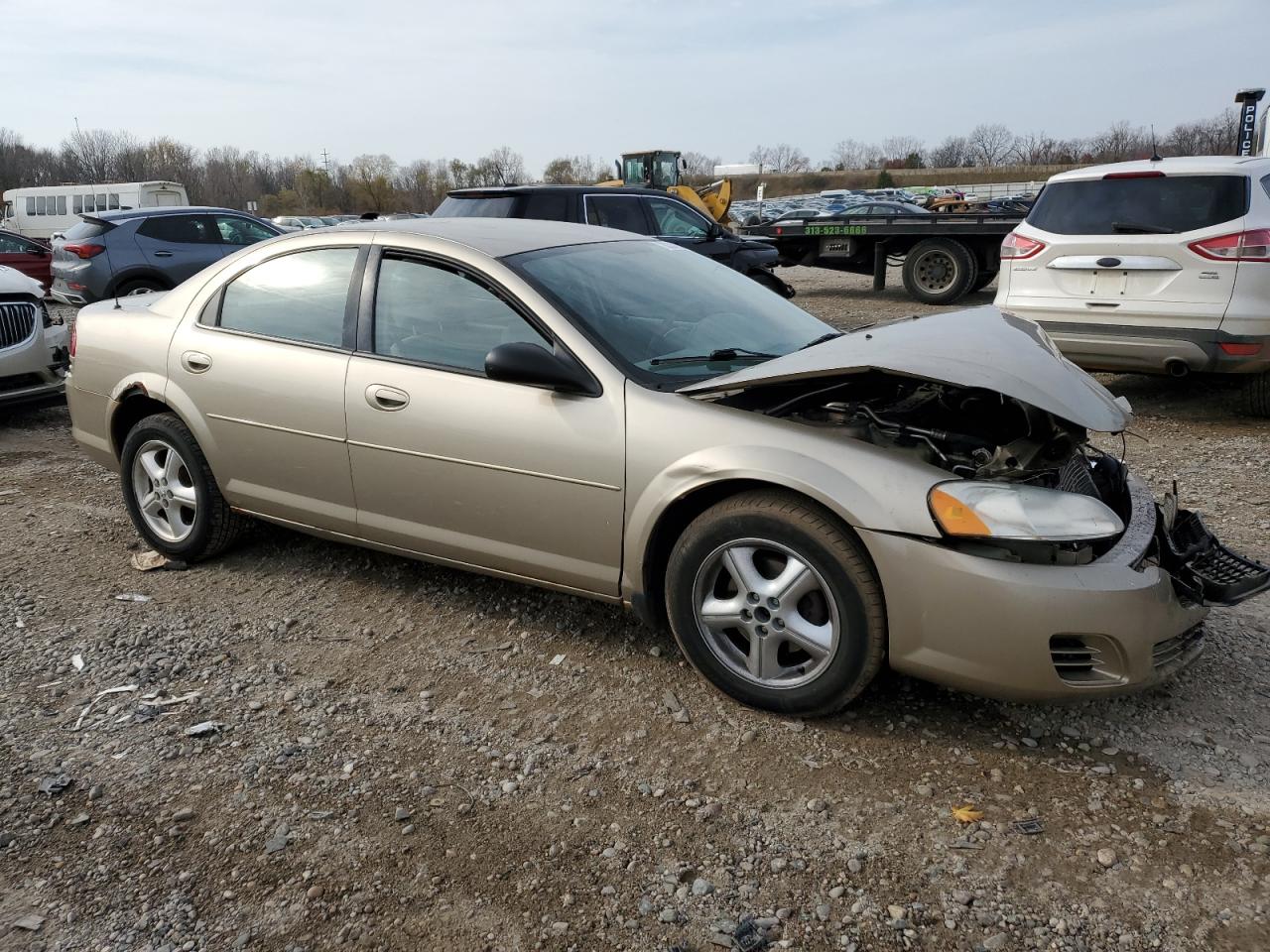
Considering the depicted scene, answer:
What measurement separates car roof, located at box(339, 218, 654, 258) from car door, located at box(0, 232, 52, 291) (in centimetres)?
1538

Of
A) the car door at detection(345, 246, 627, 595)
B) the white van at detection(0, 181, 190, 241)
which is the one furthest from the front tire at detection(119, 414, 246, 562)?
the white van at detection(0, 181, 190, 241)

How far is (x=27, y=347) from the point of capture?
7.30m

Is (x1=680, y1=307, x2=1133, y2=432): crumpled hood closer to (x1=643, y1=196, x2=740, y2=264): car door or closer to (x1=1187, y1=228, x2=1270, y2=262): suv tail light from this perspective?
(x1=1187, y1=228, x2=1270, y2=262): suv tail light

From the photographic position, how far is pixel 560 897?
2395 millimetres

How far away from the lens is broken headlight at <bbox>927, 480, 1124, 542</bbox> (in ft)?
8.80

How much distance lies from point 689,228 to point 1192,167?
5.28 meters

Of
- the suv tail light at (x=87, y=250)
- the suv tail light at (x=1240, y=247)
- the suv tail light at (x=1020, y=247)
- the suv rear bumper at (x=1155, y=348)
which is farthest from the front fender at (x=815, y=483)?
the suv tail light at (x=87, y=250)

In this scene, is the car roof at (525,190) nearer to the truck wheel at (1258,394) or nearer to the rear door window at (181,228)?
the rear door window at (181,228)

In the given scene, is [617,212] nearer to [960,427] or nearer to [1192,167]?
[1192,167]

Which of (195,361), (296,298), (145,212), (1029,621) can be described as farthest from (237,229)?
(1029,621)

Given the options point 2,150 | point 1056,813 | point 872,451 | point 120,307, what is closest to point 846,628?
point 872,451

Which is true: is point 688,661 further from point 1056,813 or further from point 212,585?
point 212,585

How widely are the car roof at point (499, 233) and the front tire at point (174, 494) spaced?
1.28 metres

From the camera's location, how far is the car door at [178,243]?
39.6ft
